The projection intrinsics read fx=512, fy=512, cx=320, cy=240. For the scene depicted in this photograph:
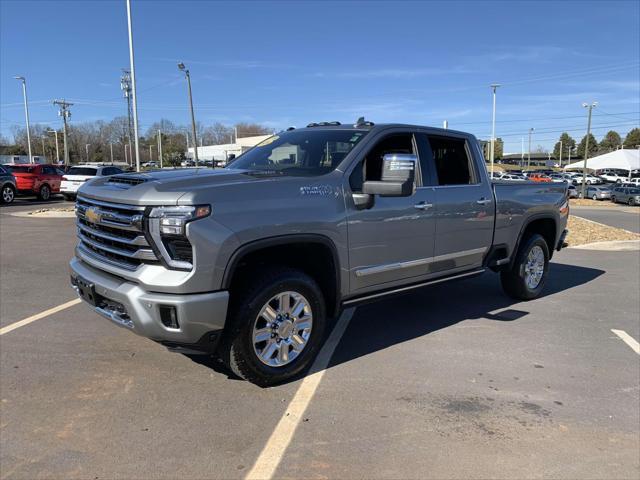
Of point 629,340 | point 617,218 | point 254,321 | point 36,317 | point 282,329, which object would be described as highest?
point 254,321

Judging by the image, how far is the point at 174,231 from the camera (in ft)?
10.6

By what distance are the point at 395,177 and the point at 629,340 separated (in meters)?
3.17

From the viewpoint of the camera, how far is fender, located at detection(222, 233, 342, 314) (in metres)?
3.42

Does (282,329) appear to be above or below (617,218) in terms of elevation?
above

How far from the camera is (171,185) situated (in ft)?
11.3

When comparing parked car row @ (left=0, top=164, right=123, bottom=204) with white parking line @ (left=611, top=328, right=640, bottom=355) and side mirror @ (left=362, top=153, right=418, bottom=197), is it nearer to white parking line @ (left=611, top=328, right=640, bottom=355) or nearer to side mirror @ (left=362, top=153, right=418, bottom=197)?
side mirror @ (left=362, top=153, right=418, bottom=197)

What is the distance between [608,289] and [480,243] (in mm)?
3207

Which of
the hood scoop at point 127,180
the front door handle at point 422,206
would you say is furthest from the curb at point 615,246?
the hood scoop at point 127,180

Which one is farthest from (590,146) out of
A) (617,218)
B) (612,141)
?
(617,218)

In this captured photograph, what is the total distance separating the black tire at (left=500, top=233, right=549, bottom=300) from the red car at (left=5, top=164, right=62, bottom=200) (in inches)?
936

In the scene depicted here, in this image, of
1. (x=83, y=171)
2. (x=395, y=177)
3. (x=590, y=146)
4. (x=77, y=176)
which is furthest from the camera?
(x=590, y=146)

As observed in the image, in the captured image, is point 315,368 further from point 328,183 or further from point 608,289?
point 608,289

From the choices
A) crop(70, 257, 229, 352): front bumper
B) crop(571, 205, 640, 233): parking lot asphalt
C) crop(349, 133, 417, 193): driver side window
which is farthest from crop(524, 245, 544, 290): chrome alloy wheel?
crop(571, 205, 640, 233): parking lot asphalt

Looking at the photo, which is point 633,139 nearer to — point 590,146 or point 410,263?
point 590,146
